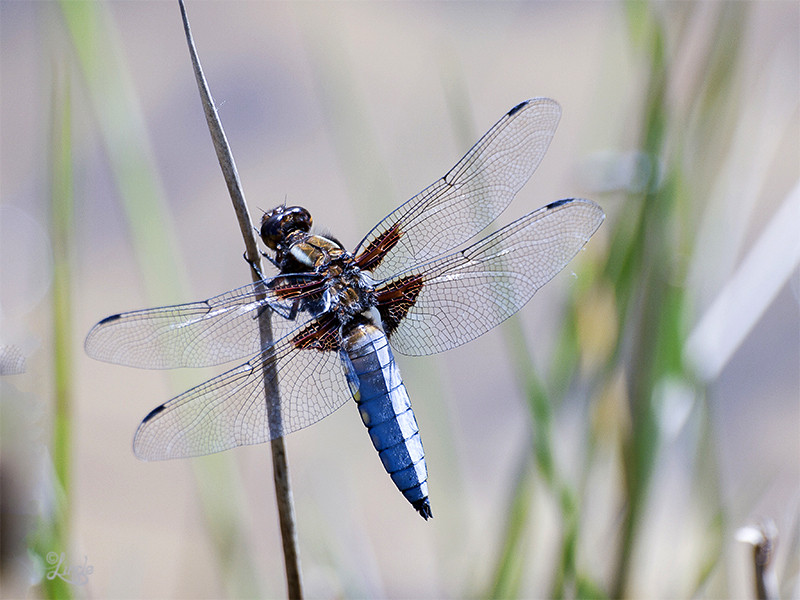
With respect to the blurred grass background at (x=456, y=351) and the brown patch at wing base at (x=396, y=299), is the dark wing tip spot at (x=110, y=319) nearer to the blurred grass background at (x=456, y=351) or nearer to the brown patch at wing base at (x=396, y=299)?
the blurred grass background at (x=456, y=351)

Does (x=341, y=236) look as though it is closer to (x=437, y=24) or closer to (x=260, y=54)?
(x=260, y=54)

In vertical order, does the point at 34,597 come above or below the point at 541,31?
below

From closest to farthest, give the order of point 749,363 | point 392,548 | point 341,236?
point 392,548 < point 749,363 < point 341,236

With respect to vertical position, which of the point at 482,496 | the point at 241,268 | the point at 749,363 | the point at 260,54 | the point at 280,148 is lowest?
the point at 482,496

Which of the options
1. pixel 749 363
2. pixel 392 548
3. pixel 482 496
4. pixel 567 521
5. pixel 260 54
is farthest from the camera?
pixel 260 54

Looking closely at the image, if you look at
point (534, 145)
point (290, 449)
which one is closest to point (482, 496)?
point (290, 449)

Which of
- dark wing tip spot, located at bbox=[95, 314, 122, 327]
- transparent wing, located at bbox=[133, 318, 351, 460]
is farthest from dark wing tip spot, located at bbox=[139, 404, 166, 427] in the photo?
dark wing tip spot, located at bbox=[95, 314, 122, 327]

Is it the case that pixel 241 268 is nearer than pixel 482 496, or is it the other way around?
pixel 482 496
